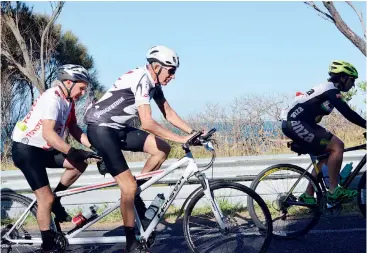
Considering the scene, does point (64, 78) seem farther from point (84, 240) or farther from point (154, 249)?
point (154, 249)

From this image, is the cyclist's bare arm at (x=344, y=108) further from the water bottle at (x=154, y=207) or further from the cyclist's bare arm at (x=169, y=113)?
the water bottle at (x=154, y=207)

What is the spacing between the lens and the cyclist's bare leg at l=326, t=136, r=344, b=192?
18.4ft

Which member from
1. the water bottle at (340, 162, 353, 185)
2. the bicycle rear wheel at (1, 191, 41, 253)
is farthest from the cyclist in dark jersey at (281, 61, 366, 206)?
the bicycle rear wheel at (1, 191, 41, 253)

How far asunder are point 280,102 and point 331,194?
4724 millimetres

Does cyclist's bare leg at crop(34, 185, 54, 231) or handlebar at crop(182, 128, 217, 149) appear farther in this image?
cyclist's bare leg at crop(34, 185, 54, 231)

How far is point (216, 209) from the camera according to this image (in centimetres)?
464

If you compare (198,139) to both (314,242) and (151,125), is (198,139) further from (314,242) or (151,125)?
(314,242)

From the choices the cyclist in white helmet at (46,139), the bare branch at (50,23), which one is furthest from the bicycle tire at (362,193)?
the bare branch at (50,23)

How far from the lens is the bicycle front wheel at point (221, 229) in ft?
15.2

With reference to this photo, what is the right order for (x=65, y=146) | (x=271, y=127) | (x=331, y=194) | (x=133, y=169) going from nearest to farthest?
(x=65, y=146) < (x=331, y=194) < (x=133, y=169) < (x=271, y=127)

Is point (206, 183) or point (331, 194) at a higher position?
point (206, 183)

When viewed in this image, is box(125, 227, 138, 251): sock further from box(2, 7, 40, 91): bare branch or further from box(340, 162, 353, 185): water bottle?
box(2, 7, 40, 91): bare branch

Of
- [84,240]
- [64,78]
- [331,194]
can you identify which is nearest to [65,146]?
[64,78]

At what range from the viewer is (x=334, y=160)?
5.61 metres
